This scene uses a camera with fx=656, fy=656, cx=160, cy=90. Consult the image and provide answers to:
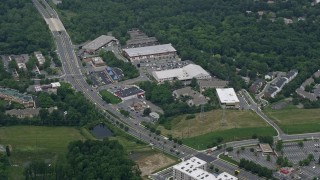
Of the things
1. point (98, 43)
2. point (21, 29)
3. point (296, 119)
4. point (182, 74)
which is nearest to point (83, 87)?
point (182, 74)

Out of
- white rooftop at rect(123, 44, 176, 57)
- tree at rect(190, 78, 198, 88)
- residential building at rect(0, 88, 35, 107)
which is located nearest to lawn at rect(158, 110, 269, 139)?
tree at rect(190, 78, 198, 88)

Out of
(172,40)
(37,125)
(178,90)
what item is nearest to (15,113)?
(37,125)

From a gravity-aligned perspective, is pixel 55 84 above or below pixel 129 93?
above

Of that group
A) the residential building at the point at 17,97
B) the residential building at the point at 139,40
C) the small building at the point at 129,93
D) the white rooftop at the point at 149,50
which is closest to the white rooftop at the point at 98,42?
the residential building at the point at 139,40

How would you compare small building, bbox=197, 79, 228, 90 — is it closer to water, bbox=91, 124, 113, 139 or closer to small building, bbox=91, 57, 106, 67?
small building, bbox=91, 57, 106, 67

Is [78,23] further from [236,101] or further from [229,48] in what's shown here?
[236,101]

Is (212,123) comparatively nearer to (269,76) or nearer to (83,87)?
(269,76)
